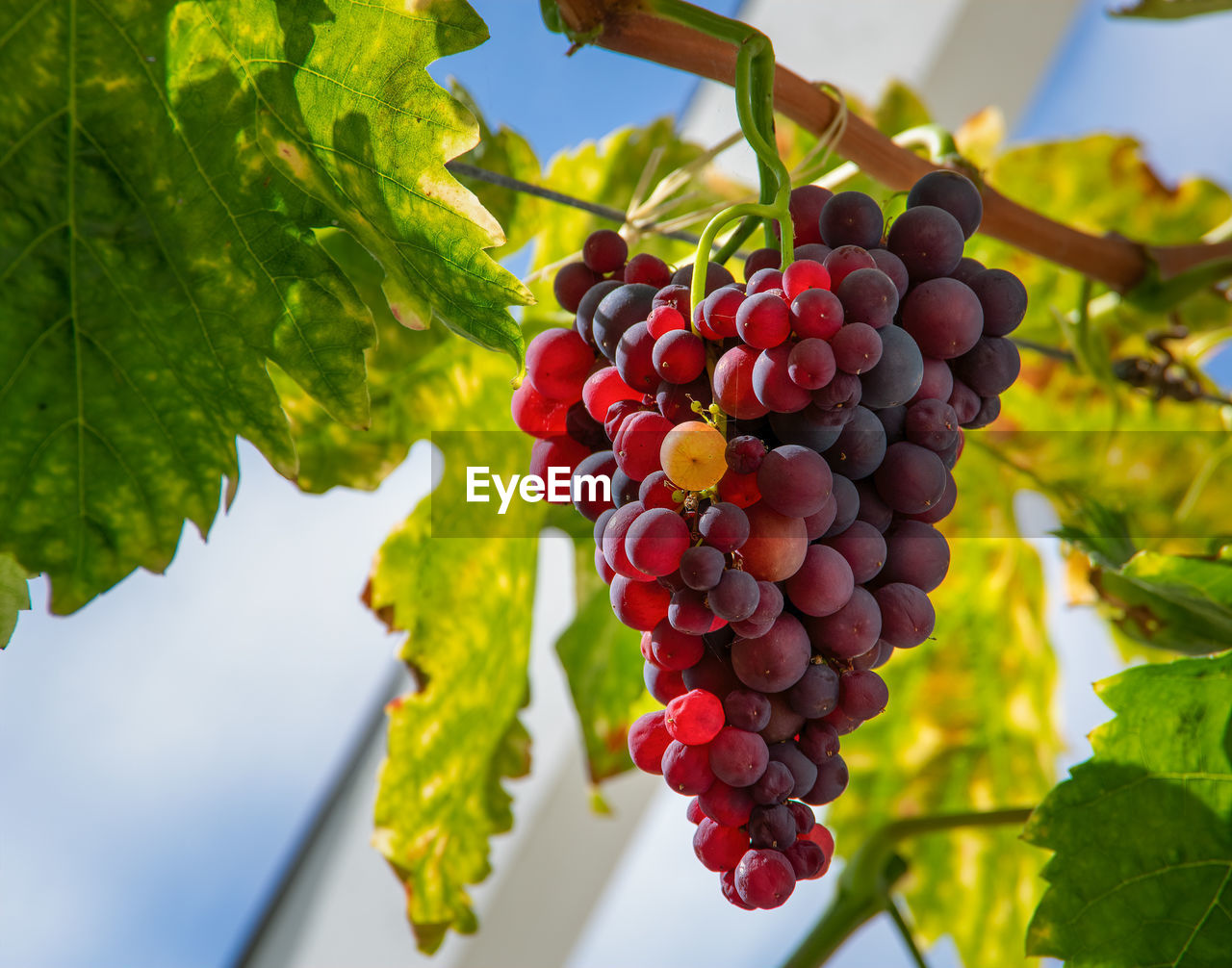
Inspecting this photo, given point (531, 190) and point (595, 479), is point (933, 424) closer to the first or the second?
point (595, 479)

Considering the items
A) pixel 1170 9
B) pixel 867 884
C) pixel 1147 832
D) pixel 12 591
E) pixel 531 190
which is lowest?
pixel 867 884

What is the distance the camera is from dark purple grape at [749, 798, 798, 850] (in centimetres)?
32

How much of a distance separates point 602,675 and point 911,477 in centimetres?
48

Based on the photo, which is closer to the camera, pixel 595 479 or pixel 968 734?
pixel 595 479

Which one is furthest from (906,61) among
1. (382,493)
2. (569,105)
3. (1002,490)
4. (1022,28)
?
(382,493)

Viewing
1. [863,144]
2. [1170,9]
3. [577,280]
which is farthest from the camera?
[1170,9]

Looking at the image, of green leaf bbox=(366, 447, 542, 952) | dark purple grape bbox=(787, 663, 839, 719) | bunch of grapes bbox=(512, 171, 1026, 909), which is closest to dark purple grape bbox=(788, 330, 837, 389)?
bunch of grapes bbox=(512, 171, 1026, 909)

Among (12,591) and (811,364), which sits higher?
→ (811,364)

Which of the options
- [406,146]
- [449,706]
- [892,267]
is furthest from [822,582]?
[449,706]

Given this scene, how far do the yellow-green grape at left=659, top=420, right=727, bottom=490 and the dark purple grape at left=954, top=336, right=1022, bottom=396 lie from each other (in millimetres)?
124

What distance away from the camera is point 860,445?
13.3 inches

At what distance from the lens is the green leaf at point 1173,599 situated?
1.76ft

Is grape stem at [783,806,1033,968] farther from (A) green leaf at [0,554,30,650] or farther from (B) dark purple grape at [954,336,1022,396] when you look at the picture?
(A) green leaf at [0,554,30,650]

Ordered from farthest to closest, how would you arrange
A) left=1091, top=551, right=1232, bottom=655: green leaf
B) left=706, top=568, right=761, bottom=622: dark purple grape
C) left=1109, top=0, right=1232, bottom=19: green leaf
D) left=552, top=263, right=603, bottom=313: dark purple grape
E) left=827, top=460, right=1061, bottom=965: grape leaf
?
left=827, top=460, right=1061, bottom=965: grape leaf
left=1109, top=0, right=1232, bottom=19: green leaf
left=1091, top=551, right=1232, bottom=655: green leaf
left=552, top=263, right=603, bottom=313: dark purple grape
left=706, top=568, right=761, bottom=622: dark purple grape
